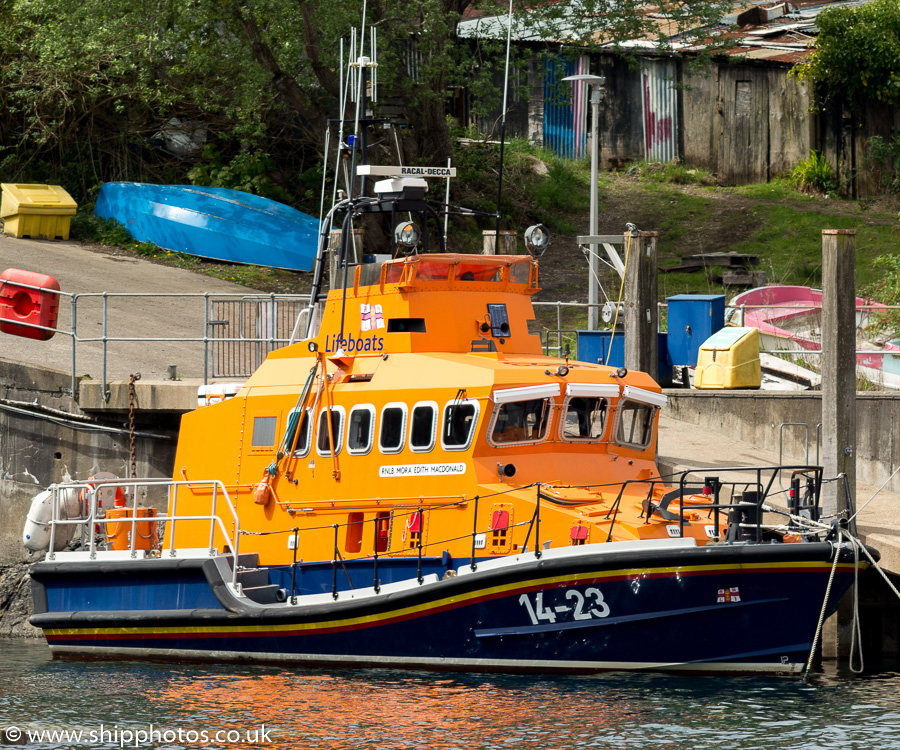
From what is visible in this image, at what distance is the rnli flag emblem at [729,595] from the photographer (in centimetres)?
1044

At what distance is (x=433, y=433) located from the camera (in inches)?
454

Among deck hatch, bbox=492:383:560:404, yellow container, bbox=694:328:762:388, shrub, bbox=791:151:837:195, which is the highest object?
shrub, bbox=791:151:837:195

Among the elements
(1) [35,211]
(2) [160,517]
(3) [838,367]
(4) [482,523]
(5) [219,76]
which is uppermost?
(5) [219,76]

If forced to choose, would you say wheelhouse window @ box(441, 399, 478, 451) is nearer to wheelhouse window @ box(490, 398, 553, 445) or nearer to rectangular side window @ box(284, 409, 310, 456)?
wheelhouse window @ box(490, 398, 553, 445)

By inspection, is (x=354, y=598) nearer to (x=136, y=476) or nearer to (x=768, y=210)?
(x=136, y=476)

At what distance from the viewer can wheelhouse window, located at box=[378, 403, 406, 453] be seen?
460 inches

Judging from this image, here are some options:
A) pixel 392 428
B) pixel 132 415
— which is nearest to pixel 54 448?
pixel 132 415

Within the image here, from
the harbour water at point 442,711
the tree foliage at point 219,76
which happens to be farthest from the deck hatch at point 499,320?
the tree foliage at point 219,76

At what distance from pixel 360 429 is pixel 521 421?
1.55 m

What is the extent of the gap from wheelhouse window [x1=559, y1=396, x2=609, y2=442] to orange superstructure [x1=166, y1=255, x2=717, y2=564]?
0.04 feet

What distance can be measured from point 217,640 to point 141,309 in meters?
9.90

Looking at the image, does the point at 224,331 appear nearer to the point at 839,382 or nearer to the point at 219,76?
the point at 219,76

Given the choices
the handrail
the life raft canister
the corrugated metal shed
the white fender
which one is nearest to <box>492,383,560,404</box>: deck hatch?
the handrail

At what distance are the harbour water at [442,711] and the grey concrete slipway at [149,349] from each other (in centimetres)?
268
